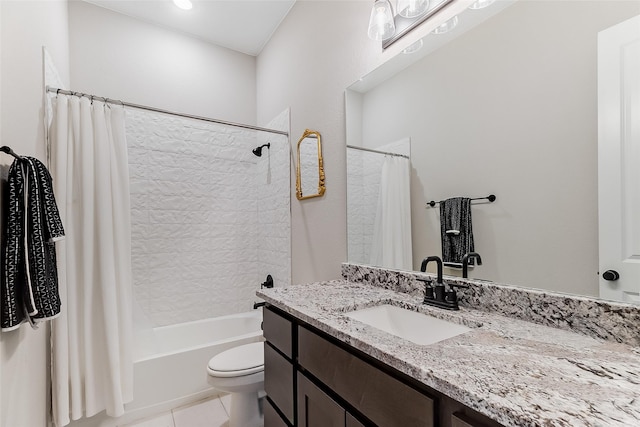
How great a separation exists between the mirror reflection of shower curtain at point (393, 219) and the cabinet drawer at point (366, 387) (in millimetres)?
611

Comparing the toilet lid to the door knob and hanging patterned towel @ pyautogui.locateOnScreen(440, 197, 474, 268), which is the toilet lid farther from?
the door knob

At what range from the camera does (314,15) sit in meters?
2.02

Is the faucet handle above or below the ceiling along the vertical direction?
below

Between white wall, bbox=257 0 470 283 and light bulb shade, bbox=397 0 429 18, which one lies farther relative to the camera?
white wall, bbox=257 0 470 283

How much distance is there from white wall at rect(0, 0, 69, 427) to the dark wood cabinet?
911mm

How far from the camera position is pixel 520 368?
60 cm

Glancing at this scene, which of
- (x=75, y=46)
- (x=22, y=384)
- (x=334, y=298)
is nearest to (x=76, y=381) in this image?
(x=22, y=384)

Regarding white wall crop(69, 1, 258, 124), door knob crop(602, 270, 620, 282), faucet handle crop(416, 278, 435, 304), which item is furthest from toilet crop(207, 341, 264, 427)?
white wall crop(69, 1, 258, 124)

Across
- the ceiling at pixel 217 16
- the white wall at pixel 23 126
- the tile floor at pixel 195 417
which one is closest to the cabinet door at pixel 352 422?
the white wall at pixel 23 126

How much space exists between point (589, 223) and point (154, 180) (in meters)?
2.80

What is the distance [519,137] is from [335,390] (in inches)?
40.5

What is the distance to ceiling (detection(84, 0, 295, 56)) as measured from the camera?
2.26 metres

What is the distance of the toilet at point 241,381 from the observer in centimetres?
165

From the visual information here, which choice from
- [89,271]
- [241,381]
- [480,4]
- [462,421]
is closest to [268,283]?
[241,381]
